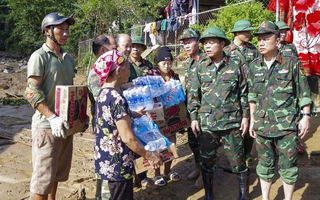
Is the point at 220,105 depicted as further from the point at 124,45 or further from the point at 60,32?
the point at 60,32

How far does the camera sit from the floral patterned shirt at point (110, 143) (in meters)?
2.52

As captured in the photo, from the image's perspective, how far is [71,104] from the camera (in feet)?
10.3

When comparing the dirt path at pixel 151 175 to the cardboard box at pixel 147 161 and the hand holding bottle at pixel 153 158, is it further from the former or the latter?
the hand holding bottle at pixel 153 158

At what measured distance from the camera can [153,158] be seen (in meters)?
2.65

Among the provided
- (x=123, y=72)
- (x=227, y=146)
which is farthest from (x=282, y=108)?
(x=123, y=72)

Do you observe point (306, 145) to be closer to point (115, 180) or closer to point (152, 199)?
point (152, 199)

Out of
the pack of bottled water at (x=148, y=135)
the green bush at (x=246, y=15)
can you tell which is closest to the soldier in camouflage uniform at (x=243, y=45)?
the pack of bottled water at (x=148, y=135)

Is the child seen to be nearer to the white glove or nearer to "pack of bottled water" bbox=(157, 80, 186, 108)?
"pack of bottled water" bbox=(157, 80, 186, 108)

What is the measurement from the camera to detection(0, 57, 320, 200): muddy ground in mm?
4125

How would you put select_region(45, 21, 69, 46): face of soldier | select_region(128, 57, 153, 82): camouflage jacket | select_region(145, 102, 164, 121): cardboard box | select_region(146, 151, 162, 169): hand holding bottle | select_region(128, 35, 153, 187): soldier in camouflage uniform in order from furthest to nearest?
select_region(128, 35, 153, 187): soldier in camouflage uniform < select_region(128, 57, 153, 82): camouflage jacket < select_region(145, 102, 164, 121): cardboard box < select_region(45, 21, 69, 46): face of soldier < select_region(146, 151, 162, 169): hand holding bottle

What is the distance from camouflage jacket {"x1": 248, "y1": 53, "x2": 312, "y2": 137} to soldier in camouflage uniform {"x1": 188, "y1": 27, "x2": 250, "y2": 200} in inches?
11.5

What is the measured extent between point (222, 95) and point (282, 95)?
618 mm

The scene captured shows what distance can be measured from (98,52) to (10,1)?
23.2 m

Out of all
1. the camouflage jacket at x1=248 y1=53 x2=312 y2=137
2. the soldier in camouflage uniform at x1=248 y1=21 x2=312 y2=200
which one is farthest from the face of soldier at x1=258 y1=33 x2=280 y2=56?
the camouflage jacket at x1=248 y1=53 x2=312 y2=137
